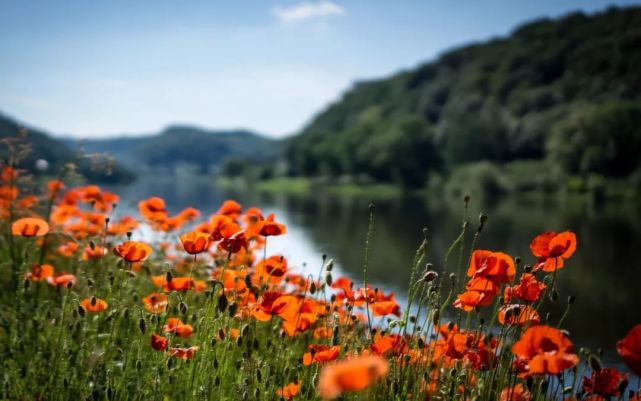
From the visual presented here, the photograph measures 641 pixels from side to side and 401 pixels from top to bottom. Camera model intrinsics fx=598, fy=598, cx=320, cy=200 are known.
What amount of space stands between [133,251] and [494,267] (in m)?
1.51

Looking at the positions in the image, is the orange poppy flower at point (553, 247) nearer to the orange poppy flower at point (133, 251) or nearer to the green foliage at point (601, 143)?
the orange poppy flower at point (133, 251)

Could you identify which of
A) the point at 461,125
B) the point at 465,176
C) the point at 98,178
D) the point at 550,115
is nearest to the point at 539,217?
the point at 465,176

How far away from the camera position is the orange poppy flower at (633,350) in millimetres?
1625

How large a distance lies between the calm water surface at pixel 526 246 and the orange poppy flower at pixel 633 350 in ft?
5.30

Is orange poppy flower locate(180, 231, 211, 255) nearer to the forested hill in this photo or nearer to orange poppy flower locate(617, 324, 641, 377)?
orange poppy flower locate(617, 324, 641, 377)

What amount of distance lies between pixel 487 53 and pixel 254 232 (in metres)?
128

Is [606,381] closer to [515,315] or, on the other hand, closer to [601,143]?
[515,315]

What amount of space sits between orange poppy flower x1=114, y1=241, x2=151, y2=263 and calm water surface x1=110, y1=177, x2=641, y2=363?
2.56 feet

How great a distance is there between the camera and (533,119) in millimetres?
70062

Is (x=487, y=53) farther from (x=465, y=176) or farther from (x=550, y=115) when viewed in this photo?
(x=465, y=176)

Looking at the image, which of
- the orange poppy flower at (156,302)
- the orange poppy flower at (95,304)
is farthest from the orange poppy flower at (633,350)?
the orange poppy flower at (156,302)

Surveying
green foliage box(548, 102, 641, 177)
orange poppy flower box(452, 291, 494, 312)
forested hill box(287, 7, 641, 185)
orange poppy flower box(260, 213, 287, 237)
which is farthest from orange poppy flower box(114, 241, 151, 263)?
green foliage box(548, 102, 641, 177)

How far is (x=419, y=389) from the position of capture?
9.32 feet

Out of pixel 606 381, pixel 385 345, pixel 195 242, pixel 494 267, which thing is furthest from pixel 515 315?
pixel 195 242
